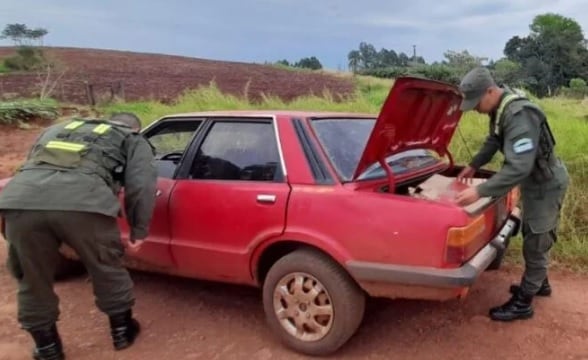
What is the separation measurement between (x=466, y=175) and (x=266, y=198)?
1618 millimetres

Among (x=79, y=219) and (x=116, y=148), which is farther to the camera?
(x=116, y=148)

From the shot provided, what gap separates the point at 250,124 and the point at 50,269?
155 cm

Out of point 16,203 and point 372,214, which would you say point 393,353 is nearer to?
point 372,214

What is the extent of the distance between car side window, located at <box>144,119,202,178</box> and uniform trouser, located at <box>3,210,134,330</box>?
75cm

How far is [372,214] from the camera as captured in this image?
2.96 metres

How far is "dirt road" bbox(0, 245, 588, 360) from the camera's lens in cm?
332

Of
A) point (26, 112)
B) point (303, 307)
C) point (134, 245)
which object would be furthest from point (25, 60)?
point (303, 307)

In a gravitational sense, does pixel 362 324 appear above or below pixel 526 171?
below

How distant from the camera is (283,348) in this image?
3385 mm

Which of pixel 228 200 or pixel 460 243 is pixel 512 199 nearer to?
pixel 460 243

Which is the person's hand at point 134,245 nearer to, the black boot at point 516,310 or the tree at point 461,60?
the black boot at point 516,310

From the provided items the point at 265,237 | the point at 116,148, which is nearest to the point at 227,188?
the point at 265,237

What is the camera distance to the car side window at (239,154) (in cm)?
345

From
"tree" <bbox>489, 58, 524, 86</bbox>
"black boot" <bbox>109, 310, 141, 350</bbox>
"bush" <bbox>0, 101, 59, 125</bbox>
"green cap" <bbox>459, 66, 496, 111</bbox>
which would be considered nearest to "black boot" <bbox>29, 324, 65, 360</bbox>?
"black boot" <bbox>109, 310, 141, 350</bbox>
